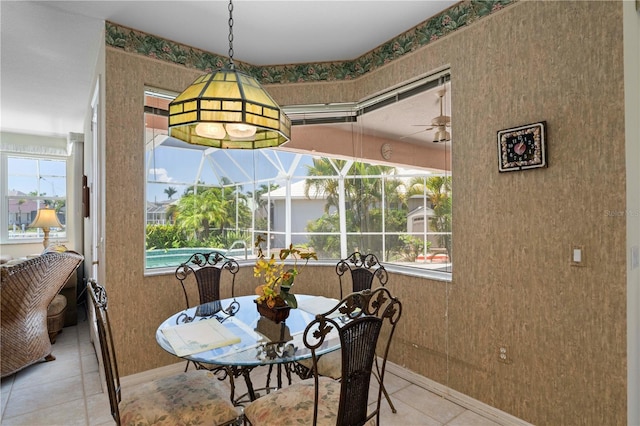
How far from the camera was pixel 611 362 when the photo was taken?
5.79 ft

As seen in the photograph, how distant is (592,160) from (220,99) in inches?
77.7

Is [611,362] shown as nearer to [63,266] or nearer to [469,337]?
[469,337]

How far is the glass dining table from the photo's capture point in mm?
1536

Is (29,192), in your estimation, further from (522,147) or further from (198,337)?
(522,147)

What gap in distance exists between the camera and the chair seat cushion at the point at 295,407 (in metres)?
1.51

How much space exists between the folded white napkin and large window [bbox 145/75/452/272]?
4.43 ft

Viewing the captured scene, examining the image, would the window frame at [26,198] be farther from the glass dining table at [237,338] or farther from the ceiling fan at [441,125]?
the ceiling fan at [441,125]

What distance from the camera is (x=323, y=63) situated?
136 inches

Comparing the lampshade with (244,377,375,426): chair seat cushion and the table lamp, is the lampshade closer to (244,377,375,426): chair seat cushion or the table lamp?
the table lamp

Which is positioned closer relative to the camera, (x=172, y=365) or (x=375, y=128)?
(x=172, y=365)

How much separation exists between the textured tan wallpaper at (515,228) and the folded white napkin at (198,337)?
1.20 m

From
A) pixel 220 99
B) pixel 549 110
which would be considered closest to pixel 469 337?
pixel 549 110

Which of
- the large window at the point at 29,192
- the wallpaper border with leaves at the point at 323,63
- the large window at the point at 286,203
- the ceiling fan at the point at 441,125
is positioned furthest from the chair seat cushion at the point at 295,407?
the large window at the point at 29,192

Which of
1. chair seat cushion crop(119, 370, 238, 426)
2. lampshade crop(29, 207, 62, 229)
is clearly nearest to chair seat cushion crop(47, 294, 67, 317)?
lampshade crop(29, 207, 62, 229)
